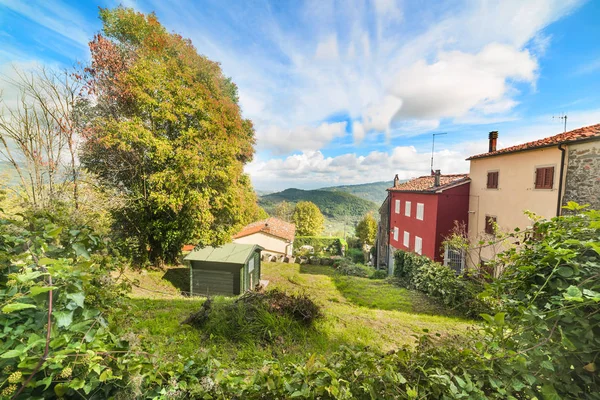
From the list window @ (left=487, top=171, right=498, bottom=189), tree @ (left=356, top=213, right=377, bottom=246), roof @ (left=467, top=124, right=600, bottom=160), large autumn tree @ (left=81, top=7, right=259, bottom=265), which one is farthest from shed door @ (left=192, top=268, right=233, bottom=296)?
tree @ (left=356, top=213, right=377, bottom=246)

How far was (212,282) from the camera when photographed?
11.1 m

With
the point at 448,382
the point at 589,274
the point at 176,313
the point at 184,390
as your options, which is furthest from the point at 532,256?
the point at 176,313

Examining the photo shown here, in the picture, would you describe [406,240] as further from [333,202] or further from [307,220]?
[333,202]

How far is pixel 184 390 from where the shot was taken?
139 centimetres

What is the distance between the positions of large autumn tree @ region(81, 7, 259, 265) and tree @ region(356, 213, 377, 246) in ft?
91.3

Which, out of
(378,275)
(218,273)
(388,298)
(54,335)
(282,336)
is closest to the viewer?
(54,335)

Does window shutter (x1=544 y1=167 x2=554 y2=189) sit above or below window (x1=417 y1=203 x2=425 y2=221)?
above

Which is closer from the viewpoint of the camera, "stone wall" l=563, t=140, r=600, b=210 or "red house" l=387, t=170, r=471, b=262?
"stone wall" l=563, t=140, r=600, b=210

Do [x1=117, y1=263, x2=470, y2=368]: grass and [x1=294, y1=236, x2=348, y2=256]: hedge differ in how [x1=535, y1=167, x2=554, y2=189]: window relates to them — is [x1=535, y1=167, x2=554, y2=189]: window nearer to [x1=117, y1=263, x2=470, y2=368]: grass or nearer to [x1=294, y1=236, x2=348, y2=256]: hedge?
[x1=117, y1=263, x2=470, y2=368]: grass

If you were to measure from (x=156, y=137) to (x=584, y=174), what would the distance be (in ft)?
55.9

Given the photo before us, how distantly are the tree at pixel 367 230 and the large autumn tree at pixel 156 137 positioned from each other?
2782 centimetres

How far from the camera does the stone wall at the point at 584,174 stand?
316 inches

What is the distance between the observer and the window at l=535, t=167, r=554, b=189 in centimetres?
940

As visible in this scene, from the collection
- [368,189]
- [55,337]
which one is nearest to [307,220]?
[55,337]
